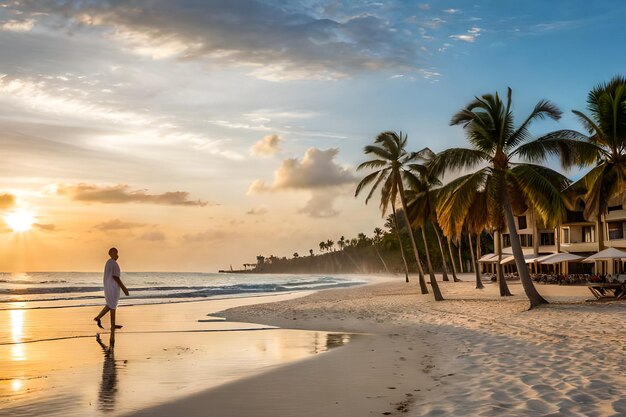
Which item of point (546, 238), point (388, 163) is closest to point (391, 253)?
point (546, 238)

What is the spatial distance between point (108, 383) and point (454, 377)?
17.9 ft

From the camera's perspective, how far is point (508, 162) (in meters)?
21.0

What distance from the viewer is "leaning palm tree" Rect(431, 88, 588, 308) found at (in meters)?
19.9

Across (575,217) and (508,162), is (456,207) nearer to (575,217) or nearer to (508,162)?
(508,162)

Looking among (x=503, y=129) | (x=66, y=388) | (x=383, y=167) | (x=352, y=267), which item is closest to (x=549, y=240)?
(x=383, y=167)

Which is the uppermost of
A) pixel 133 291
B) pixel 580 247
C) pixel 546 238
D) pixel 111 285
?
pixel 546 238

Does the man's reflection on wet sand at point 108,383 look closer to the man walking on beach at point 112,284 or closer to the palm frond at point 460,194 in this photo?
the man walking on beach at point 112,284

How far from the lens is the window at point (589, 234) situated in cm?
5581

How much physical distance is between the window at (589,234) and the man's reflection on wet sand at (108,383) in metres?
54.0

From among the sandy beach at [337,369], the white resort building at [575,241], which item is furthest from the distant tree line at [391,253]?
the sandy beach at [337,369]

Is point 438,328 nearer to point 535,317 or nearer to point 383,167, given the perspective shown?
point 535,317

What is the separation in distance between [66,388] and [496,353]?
7458 mm

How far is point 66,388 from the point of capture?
28.0 feet

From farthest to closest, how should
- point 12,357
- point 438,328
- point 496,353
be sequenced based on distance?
point 438,328
point 12,357
point 496,353
